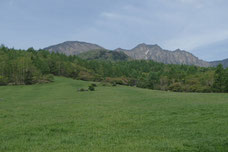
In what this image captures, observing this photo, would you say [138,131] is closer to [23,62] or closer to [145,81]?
[23,62]

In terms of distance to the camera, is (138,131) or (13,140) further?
(138,131)

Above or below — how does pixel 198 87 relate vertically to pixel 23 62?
below

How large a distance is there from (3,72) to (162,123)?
96.4 meters

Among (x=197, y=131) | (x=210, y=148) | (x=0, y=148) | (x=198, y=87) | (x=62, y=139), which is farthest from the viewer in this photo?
(x=198, y=87)

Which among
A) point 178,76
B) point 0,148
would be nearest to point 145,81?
point 178,76

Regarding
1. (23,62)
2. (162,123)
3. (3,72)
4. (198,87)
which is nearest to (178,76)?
(198,87)

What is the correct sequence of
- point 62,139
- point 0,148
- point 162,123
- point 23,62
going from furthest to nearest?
point 23,62 < point 162,123 < point 62,139 < point 0,148

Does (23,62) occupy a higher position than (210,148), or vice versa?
(23,62)

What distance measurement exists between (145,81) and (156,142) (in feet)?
409

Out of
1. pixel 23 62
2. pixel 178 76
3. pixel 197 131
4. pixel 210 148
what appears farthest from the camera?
pixel 178 76

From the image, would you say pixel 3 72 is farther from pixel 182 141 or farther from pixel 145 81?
pixel 182 141

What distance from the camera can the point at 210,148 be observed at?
10688 millimetres

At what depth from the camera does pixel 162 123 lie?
707 inches

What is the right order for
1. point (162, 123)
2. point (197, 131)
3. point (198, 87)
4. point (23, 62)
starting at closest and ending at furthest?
point (197, 131), point (162, 123), point (23, 62), point (198, 87)
